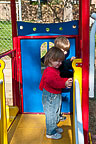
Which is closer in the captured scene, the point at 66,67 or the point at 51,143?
the point at 51,143

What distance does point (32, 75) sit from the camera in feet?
10.9

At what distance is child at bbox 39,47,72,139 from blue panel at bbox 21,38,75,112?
2.18 ft

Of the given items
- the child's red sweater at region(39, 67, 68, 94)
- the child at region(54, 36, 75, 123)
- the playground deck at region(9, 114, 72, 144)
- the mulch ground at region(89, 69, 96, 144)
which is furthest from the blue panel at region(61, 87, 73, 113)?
the child's red sweater at region(39, 67, 68, 94)

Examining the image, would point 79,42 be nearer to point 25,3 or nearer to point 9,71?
point 9,71

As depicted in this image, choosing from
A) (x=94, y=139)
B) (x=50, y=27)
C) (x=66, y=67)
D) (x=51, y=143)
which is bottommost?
(x=94, y=139)

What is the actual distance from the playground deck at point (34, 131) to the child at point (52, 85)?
96 millimetres

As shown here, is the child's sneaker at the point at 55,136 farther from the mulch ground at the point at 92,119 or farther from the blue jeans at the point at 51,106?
the mulch ground at the point at 92,119

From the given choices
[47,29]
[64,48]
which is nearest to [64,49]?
[64,48]

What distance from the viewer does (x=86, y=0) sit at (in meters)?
1.92

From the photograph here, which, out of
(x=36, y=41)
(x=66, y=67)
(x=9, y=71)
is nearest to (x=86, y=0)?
(x=66, y=67)

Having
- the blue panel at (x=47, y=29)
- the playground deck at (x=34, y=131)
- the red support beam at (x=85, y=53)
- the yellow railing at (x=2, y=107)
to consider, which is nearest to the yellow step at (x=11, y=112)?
the playground deck at (x=34, y=131)

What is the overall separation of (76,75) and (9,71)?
344 cm

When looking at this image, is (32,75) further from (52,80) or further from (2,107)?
(2,107)

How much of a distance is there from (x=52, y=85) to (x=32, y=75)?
3.03 feet
